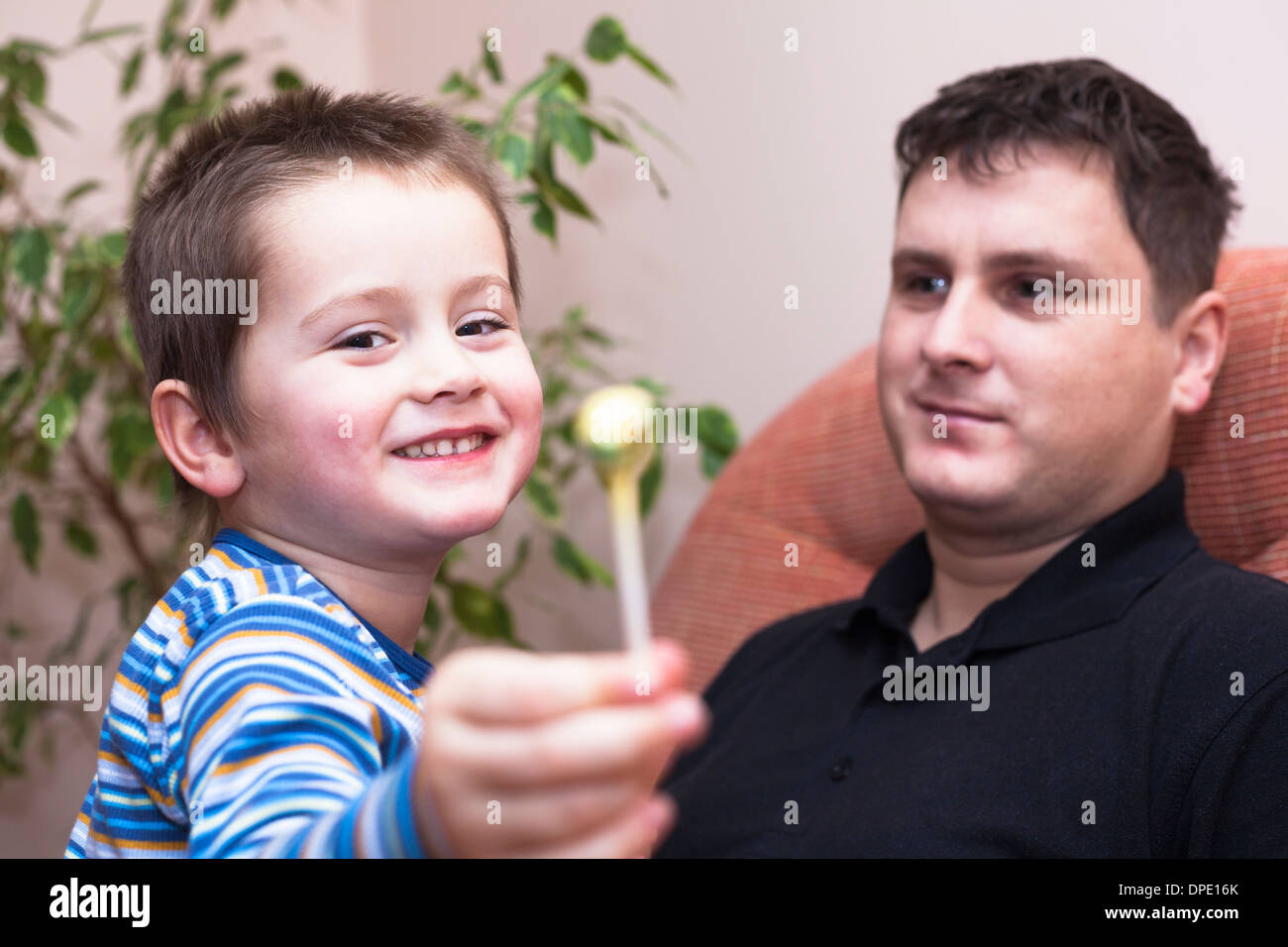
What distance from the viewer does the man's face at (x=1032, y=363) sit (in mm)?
1054

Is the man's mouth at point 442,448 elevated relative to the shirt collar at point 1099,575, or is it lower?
elevated

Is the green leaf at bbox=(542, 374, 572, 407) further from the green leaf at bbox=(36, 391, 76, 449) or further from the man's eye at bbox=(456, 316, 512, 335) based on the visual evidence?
the man's eye at bbox=(456, 316, 512, 335)

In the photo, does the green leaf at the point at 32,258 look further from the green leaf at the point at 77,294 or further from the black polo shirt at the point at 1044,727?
the black polo shirt at the point at 1044,727

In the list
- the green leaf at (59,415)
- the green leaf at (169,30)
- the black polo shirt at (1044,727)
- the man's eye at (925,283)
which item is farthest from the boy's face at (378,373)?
the green leaf at (169,30)

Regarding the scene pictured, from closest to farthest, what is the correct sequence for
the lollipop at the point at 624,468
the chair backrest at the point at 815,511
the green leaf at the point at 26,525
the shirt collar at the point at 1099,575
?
the lollipop at the point at 624,468 → the shirt collar at the point at 1099,575 → the chair backrest at the point at 815,511 → the green leaf at the point at 26,525

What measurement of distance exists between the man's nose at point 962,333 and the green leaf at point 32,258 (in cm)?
113

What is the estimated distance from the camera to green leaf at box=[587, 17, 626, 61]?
4.85 feet

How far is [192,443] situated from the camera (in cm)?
79

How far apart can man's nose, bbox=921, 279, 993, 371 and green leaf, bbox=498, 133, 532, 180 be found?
21.2 inches

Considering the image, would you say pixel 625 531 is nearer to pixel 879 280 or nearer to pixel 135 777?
pixel 135 777

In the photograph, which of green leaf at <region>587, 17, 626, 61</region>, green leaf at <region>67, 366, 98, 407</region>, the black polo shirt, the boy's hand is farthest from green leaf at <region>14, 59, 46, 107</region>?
the boy's hand

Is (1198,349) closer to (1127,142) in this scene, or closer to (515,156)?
(1127,142)

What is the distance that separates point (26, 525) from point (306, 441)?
122cm
